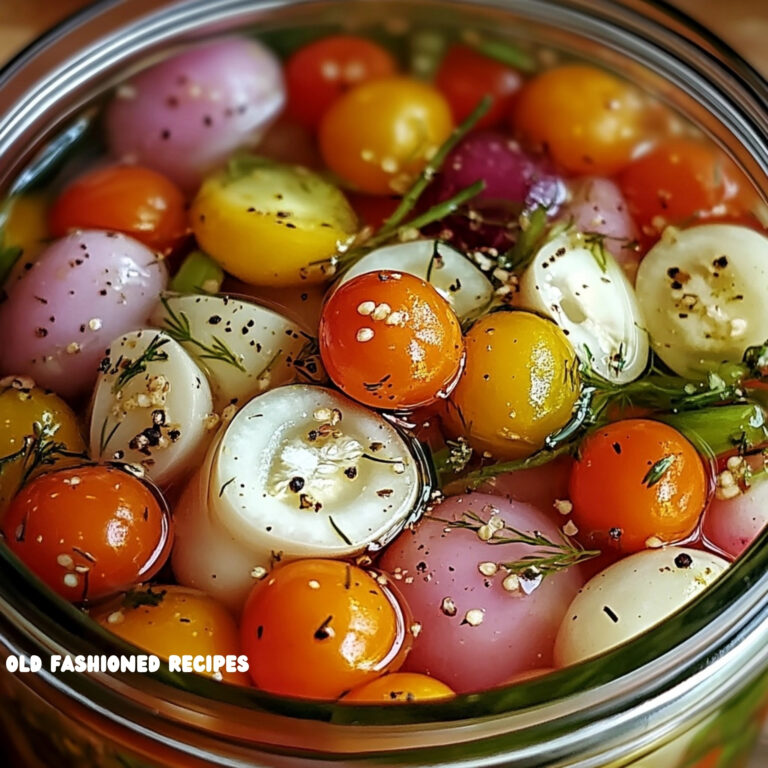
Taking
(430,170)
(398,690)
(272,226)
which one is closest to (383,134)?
(430,170)

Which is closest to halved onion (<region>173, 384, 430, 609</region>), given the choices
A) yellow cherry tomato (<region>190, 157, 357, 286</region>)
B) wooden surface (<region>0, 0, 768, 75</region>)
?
yellow cherry tomato (<region>190, 157, 357, 286</region>)

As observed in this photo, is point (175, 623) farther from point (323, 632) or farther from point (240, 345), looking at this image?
point (240, 345)

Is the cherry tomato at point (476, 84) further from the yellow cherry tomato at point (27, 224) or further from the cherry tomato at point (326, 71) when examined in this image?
the yellow cherry tomato at point (27, 224)

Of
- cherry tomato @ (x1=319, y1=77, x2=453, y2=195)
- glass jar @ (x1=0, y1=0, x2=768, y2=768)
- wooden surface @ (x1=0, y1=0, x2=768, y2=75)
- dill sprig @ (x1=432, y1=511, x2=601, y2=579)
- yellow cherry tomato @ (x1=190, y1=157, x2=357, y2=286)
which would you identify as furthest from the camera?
wooden surface @ (x1=0, y1=0, x2=768, y2=75)

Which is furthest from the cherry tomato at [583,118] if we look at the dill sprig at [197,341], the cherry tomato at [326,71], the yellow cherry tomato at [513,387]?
the dill sprig at [197,341]

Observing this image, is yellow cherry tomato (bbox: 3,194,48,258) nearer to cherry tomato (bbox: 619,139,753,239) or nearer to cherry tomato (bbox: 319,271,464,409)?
cherry tomato (bbox: 319,271,464,409)

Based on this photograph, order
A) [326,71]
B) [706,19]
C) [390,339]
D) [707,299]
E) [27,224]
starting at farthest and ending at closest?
[706,19], [326,71], [27,224], [707,299], [390,339]

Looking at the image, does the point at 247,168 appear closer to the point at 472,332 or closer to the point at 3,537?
the point at 472,332
